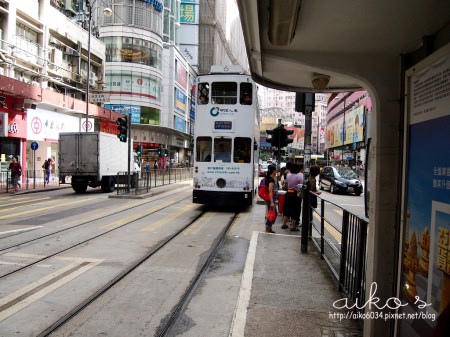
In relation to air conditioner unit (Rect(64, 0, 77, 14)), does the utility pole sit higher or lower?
lower

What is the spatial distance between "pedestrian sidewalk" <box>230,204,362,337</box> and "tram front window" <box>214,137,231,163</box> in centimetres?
644

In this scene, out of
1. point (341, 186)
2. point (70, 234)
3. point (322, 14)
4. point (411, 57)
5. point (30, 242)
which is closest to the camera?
point (322, 14)

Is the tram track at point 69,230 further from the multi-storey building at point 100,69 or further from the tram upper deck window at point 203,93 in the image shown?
the multi-storey building at point 100,69

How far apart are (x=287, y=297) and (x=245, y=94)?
9.90 m

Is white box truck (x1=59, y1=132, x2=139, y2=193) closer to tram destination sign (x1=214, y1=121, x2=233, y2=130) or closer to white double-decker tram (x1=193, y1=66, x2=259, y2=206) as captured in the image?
white double-decker tram (x1=193, y1=66, x2=259, y2=206)

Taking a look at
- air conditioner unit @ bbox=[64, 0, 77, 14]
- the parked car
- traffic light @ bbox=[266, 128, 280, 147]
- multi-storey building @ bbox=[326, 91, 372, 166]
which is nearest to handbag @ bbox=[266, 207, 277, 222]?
traffic light @ bbox=[266, 128, 280, 147]

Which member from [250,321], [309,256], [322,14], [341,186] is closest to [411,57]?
[322,14]

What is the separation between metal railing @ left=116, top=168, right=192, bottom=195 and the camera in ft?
70.2

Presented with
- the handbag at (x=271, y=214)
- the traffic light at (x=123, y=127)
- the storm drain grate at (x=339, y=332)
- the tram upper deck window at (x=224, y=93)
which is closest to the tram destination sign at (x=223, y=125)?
the tram upper deck window at (x=224, y=93)

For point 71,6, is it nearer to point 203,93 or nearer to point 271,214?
point 203,93

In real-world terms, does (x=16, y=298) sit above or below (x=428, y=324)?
below

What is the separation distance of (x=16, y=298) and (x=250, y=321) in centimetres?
287

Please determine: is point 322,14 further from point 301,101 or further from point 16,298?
point 301,101

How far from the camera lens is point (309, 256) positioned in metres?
7.64
